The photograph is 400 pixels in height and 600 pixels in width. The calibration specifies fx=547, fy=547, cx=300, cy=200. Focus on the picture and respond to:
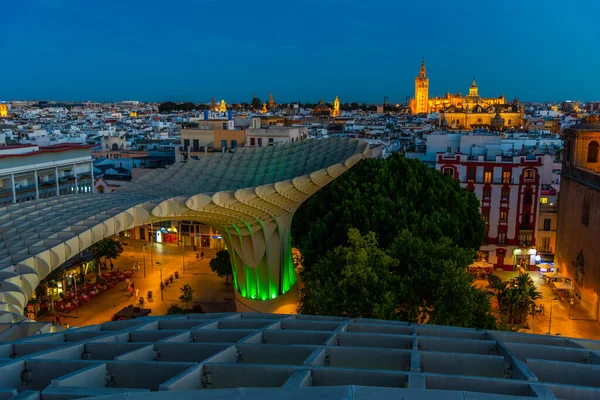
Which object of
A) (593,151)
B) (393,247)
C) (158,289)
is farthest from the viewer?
(158,289)

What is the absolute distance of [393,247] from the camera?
69.9ft

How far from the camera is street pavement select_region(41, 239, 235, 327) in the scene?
32.1 meters

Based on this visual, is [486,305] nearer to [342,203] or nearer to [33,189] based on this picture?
[342,203]

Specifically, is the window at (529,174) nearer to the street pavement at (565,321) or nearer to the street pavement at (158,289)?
the street pavement at (565,321)

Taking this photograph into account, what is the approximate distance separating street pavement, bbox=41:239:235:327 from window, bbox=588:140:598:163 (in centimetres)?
2472

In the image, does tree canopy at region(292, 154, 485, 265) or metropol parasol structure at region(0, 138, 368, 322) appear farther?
tree canopy at region(292, 154, 485, 265)

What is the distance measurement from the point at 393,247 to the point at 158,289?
67.0 ft

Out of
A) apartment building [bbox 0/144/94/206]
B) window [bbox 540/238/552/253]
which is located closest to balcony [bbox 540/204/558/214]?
window [bbox 540/238/552/253]

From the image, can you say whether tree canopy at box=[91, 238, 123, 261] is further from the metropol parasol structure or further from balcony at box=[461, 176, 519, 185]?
balcony at box=[461, 176, 519, 185]

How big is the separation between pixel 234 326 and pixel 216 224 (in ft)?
53.8

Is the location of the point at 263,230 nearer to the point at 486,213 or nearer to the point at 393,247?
the point at 393,247

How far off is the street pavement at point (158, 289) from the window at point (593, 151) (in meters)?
24.7

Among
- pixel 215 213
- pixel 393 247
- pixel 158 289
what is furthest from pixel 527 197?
pixel 158 289

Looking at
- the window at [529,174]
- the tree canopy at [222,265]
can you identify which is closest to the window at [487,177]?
the window at [529,174]
